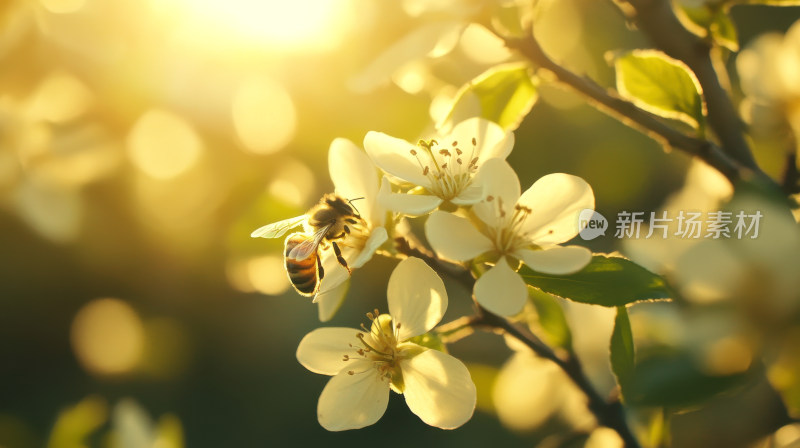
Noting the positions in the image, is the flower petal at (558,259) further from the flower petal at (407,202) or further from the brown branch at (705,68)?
the brown branch at (705,68)

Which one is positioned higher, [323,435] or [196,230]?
[196,230]

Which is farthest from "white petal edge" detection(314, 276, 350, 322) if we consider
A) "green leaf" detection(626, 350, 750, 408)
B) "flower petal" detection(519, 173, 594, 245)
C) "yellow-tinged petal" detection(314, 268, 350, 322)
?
"green leaf" detection(626, 350, 750, 408)

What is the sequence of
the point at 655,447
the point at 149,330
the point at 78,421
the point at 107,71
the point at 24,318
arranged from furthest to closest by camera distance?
the point at 24,318, the point at 149,330, the point at 107,71, the point at 78,421, the point at 655,447

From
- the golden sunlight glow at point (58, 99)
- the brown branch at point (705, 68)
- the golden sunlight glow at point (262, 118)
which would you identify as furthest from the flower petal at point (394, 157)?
the golden sunlight glow at point (58, 99)

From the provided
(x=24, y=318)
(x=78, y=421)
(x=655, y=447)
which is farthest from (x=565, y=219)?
(x=24, y=318)

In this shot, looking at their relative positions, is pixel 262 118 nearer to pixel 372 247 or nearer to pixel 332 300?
pixel 332 300

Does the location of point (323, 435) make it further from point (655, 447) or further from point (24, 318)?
point (655, 447)
